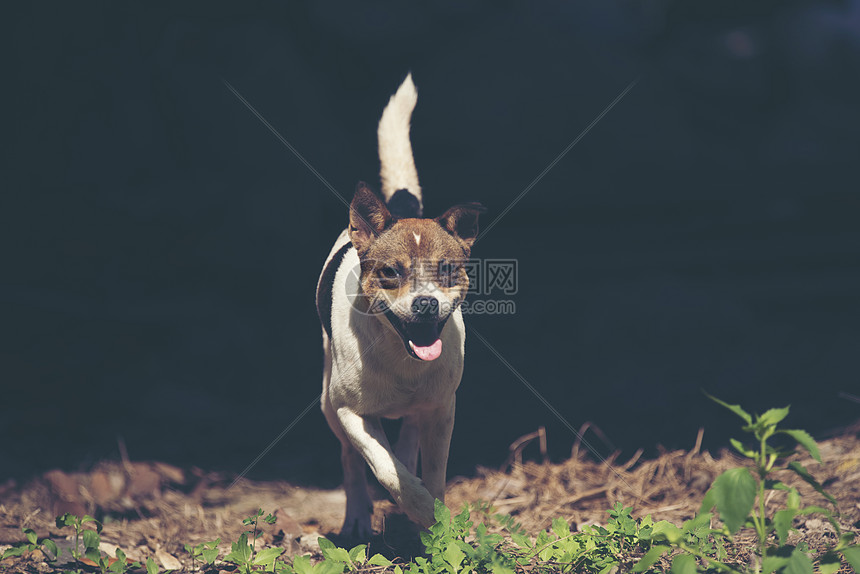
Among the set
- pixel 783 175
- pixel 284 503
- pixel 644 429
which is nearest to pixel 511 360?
pixel 644 429

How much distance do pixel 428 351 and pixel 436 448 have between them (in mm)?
758

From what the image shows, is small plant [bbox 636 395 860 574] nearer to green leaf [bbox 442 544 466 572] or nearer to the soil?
green leaf [bbox 442 544 466 572]

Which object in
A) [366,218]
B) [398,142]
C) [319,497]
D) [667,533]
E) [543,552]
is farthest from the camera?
[319,497]

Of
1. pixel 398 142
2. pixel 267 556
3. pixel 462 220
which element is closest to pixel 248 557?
pixel 267 556

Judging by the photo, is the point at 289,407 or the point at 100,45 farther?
the point at 289,407

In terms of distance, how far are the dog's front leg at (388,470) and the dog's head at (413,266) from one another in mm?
554

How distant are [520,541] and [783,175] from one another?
4093mm

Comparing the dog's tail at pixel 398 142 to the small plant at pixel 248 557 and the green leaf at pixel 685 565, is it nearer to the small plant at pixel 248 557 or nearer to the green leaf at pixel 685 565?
the small plant at pixel 248 557

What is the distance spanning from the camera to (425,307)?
3348 millimetres

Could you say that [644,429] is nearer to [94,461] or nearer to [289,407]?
[289,407]

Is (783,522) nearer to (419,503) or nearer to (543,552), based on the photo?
(543,552)

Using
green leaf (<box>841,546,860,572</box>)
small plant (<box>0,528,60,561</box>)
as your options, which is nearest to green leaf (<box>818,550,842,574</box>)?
green leaf (<box>841,546,860,572</box>)

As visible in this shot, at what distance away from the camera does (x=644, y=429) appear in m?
5.47

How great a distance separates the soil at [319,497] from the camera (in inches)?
160
